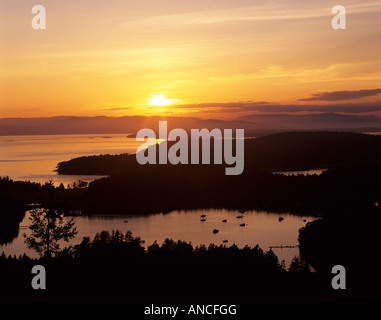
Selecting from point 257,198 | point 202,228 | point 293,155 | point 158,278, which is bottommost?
point 158,278

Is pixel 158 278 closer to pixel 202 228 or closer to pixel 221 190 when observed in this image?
pixel 202 228

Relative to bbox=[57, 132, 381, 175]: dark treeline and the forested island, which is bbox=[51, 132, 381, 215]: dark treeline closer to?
the forested island

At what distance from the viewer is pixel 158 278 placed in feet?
59.0

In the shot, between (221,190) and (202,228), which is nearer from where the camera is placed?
(202,228)

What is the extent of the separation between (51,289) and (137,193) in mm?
50989

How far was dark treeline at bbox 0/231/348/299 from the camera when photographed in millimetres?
16056

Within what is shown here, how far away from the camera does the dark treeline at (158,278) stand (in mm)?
16056

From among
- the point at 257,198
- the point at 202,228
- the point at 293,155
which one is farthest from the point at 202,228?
the point at 293,155

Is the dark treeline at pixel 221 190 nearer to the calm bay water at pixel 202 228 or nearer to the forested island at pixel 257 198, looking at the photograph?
the forested island at pixel 257 198

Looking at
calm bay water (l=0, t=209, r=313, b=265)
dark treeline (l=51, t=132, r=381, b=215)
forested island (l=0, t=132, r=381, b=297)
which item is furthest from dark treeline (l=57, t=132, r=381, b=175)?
calm bay water (l=0, t=209, r=313, b=265)

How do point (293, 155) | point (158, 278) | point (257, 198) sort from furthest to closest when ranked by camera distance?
point (293, 155) → point (257, 198) → point (158, 278)

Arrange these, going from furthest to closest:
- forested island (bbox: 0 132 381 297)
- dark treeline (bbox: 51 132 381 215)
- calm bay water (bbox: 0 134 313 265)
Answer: dark treeline (bbox: 51 132 381 215) → calm bay water (bbox: 0 134 313 265) → forested island (bbox: 0 132 381 297)

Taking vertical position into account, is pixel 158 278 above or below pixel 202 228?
below
